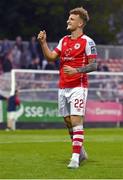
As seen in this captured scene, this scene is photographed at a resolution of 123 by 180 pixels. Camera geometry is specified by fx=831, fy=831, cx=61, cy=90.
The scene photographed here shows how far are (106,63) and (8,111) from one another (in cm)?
822

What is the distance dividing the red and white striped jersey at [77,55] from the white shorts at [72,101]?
0.09 meters

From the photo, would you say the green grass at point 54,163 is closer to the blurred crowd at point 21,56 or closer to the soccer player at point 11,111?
the soccer player at point 11,111

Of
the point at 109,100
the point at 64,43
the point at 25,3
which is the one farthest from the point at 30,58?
the point at 64,43

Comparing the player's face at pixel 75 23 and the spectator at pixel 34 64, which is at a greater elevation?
the player's face at pixel 75 23

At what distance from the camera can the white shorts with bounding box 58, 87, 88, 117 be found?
1344 cm

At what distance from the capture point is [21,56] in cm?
3766

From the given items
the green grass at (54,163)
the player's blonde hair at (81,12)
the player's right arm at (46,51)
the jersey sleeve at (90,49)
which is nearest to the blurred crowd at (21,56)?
the green grass at (54,163)

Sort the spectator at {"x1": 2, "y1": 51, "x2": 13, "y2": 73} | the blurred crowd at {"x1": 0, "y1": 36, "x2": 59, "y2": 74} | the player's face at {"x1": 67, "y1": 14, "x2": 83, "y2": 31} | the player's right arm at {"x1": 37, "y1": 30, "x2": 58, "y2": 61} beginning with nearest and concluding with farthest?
the player's right arm at {"x1": 37, "y1": 30, "x2": 58, "y2": 61}
the player's face at {"x1": 67, "y1": 14, "x2": 83, "y2": 31}
the spectator at {"x1": 2, "y1": 51, "x2": 13, "y2": 73}
the blurred crowd at {"x1": 0, "y1": 36, "x2": 59, "y2": 74}

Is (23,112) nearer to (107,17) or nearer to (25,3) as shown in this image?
(25,3)

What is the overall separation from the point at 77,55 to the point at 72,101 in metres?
0.76

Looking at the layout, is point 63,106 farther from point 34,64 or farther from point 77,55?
point 34,64

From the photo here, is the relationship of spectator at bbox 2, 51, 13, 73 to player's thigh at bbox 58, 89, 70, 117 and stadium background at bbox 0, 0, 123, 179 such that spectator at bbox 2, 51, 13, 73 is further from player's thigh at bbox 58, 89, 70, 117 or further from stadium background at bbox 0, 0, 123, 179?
player's thigh at bbox 58, 89, 70, 117

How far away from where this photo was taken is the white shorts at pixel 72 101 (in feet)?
44.1

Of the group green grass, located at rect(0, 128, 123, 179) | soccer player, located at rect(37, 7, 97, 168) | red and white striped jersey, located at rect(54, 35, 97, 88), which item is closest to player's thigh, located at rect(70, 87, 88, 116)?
soccer player, located at rect(37, 7, 97, 168)
